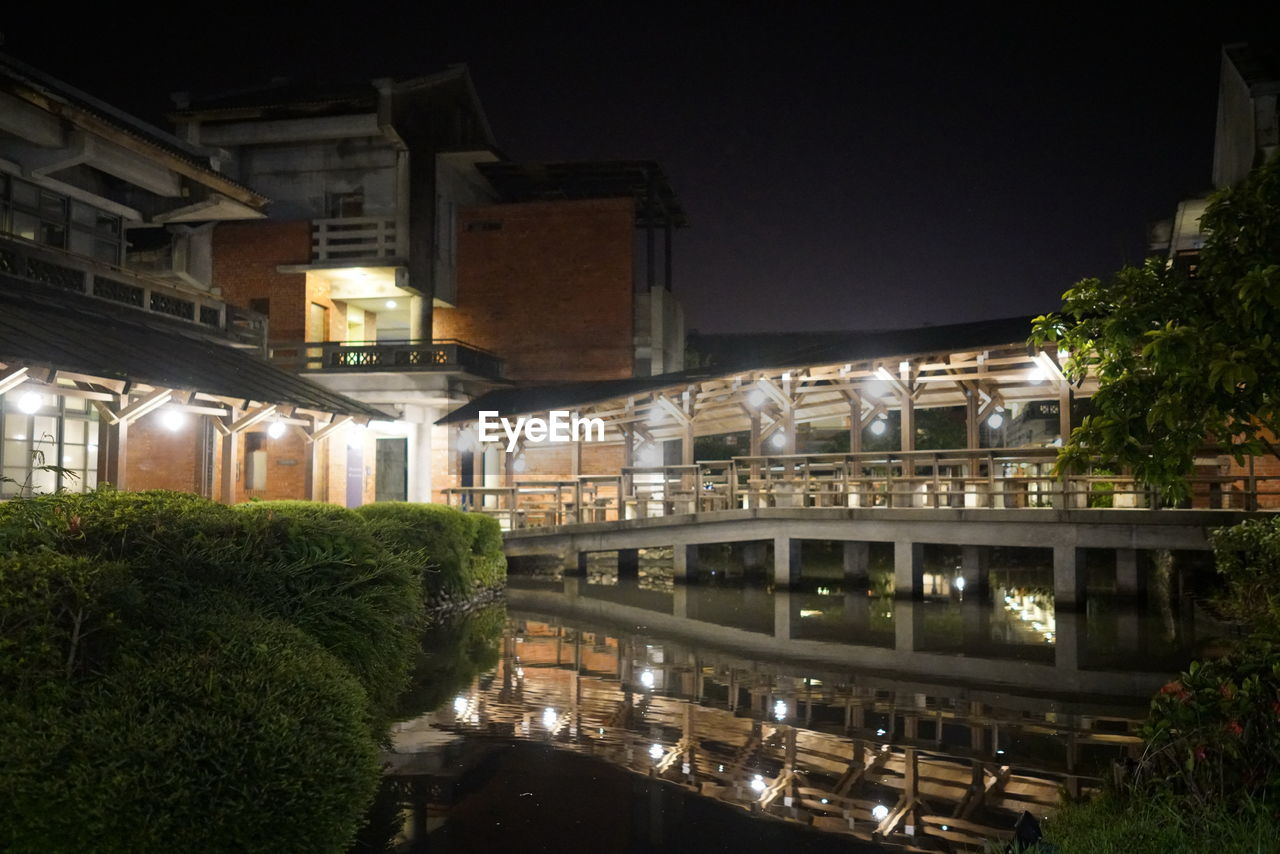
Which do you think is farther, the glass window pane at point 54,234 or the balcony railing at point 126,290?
the glass window pane at point 54,234

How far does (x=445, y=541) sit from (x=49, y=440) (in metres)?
6.61

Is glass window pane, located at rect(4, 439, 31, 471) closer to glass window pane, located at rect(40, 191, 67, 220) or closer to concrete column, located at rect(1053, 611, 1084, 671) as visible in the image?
glass window pane, located at rect(40, 191, 67, 220)

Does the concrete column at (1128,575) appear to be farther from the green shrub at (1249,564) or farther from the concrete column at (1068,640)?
the green shrub at (1249,564)

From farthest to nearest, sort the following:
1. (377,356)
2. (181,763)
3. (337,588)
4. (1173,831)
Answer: (377,356)
(337,588)
(1173,831)
(181,763)

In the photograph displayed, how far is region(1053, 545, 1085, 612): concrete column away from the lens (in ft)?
59.8

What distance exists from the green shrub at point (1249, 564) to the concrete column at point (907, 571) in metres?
5.62

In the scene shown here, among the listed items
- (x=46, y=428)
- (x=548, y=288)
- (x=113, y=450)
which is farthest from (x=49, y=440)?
(x=548, y=288)

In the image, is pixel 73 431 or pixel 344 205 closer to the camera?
pixel 73 431

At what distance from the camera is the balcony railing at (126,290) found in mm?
17047

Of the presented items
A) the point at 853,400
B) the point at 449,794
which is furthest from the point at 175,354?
the point at 853,400

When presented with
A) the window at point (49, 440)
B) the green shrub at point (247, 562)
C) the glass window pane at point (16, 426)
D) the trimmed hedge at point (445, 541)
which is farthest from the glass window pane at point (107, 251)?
the green shrub at point (247, 562)

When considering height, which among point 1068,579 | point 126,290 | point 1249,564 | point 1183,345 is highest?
point 126,290

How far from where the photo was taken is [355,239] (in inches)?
1270

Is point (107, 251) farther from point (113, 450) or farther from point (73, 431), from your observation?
point (113, 450)
